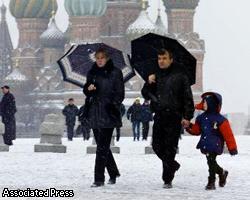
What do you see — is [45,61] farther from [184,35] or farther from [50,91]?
[184,35]

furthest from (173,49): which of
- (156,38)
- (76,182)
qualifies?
(76,182)

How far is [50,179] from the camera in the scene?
10.8 m

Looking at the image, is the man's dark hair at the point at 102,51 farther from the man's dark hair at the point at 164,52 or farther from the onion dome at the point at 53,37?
the onion dome at the point at 53,37

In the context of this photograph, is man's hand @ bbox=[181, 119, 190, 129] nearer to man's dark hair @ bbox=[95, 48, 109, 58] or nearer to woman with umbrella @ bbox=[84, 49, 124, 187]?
woman with umbrella @ bbox=[84, 49, 124, 187]

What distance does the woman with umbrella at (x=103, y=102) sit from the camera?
996cm

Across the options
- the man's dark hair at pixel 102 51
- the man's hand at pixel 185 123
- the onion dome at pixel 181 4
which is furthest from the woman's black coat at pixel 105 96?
the onion dome at pixel 181 4

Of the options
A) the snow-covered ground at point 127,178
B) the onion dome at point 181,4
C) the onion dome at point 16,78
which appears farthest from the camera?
the onion dome at point 16,78

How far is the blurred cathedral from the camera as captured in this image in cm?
8169

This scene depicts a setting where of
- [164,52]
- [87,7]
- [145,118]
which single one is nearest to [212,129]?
[164,52]

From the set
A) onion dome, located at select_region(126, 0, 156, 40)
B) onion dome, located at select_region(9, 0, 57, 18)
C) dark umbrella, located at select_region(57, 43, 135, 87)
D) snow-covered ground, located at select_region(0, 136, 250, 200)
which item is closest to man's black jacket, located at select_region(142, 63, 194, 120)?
snow-covered ground, located at select_region(0, 136, 250, 200)

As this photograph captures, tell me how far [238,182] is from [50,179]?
6.57 feet

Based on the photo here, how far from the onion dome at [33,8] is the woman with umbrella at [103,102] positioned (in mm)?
77709

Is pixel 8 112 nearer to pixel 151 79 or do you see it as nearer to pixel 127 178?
pixel 127 178

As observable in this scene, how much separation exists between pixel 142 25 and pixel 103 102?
7067 cm
